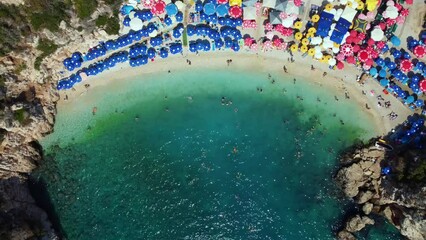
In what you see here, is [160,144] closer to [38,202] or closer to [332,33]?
[38,202]

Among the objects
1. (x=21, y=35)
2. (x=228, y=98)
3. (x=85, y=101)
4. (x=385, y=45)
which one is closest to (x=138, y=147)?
(x=85, y=101)

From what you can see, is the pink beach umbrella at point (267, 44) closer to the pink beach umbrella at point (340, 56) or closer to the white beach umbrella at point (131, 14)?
the pink beach umbrella at point (340, 56)

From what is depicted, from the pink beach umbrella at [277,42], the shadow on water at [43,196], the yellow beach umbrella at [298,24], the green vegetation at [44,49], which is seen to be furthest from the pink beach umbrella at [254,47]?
the shadow on water at [43,196]

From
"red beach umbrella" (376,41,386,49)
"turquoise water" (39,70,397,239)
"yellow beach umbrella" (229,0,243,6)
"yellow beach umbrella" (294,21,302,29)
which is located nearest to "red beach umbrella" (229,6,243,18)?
"yellow beach umbrella" (229,0,243,6)

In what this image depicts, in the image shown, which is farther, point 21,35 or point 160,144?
Answer: point 160,144

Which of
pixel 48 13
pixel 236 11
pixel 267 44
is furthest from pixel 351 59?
pixel 48 13

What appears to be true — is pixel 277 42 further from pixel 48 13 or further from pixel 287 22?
pixel 48 13
